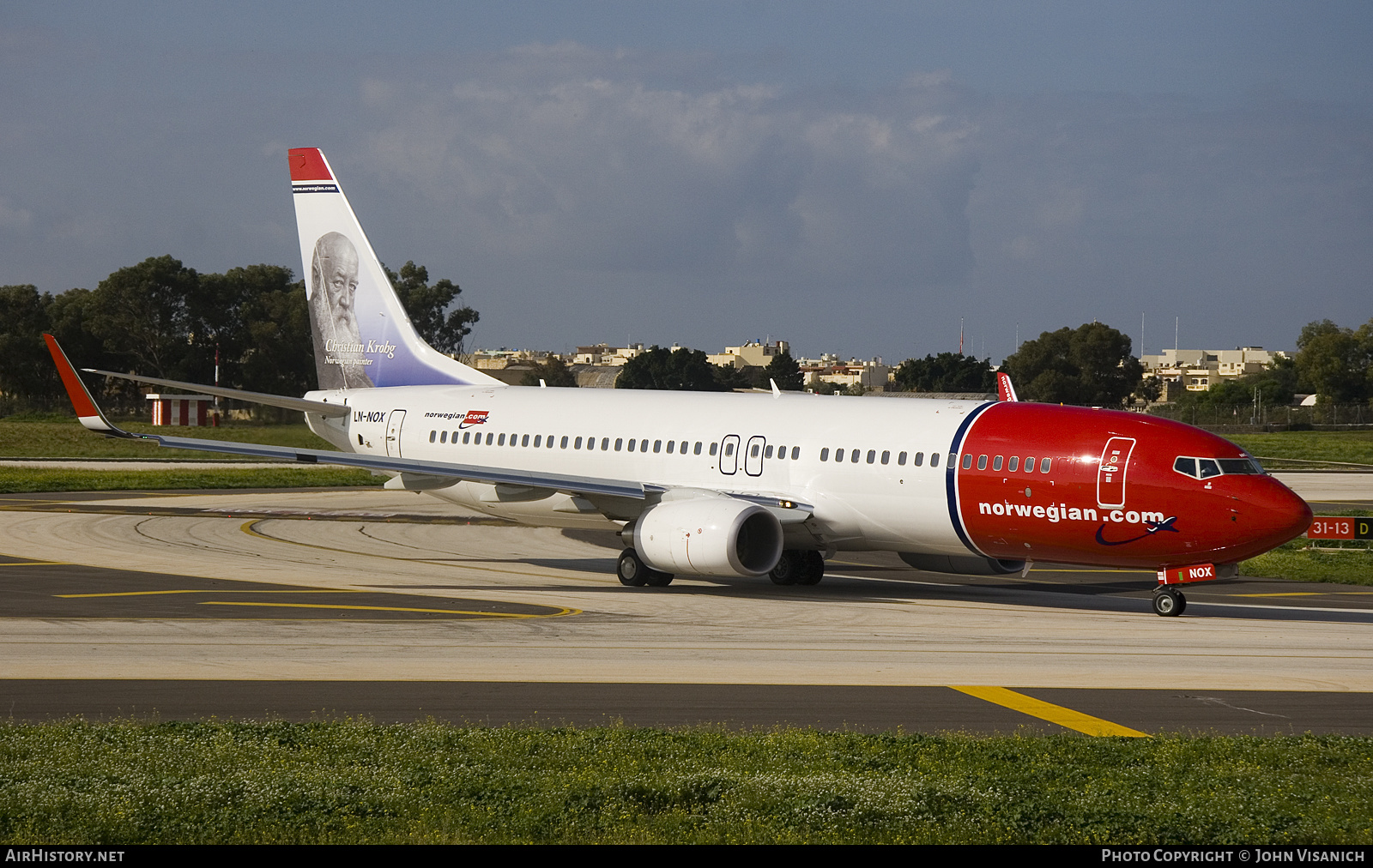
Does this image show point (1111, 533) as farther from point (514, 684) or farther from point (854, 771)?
point (854, 771)

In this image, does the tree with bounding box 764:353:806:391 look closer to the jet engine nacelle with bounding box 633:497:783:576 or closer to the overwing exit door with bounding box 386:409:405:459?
the overwing exit door with bounding box 386:409:405:459

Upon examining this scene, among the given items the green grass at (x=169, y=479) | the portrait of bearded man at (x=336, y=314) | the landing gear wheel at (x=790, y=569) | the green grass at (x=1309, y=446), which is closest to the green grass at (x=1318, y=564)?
the landing gear wheel at (x=790, y=569)

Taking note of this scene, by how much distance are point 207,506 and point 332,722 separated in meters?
33.3

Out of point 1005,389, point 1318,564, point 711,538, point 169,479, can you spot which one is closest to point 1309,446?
point 1318,564

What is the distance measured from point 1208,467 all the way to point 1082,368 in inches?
4399

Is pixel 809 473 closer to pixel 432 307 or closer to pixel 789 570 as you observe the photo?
pixel 789 570

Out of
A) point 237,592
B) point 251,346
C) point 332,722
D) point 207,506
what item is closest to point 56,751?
point 332,722

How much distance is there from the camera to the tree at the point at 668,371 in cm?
11075

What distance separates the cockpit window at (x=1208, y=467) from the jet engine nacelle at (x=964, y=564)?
413cm

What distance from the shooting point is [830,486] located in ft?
88.7

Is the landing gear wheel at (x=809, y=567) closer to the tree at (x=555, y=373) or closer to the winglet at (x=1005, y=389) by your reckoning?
the winglet at (x=1005, y=389)

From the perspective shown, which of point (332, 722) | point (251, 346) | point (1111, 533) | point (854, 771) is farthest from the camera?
point (251, 346)

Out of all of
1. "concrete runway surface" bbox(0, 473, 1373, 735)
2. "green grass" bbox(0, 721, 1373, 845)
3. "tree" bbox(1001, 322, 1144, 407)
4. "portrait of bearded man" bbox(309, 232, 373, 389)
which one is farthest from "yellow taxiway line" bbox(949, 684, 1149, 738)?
"tree" bbox(1001, 322, 1144, 407)

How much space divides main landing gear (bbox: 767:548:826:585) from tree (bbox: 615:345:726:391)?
79647mm
